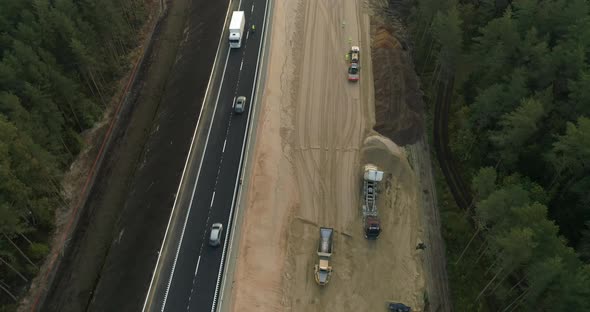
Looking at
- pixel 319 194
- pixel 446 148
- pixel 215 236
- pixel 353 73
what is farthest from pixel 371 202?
pixel 353 73

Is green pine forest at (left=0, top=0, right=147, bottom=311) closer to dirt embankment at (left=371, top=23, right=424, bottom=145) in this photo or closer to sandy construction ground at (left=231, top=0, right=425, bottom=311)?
sandy construction ground at (left=231, top=0, right=425, bottom=311)

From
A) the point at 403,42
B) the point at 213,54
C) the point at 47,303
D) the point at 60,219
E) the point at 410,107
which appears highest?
the point at 403,42

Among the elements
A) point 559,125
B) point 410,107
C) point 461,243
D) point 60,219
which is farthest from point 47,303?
point 559,125

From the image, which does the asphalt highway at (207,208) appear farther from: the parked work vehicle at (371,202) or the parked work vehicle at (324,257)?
the parked work vehicle at (371,202)

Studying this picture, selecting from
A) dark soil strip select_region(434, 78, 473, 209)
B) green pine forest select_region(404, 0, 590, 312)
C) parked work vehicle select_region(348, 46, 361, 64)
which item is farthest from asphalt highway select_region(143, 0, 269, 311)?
dark soil strip select_region(434, 78, 473, 209)

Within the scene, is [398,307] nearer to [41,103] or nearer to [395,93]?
[395,93]

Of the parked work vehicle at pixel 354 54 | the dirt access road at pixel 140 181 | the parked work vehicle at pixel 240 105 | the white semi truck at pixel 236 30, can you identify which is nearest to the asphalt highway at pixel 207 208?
the parked work vehicle at pixel 240 105

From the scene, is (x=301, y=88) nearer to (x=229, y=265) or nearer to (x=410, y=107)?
(x=410, y=107)
